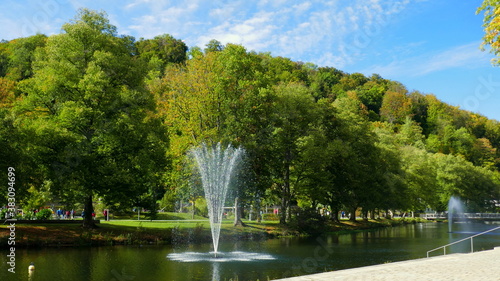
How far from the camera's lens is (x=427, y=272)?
15.8 meters

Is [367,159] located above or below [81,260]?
above

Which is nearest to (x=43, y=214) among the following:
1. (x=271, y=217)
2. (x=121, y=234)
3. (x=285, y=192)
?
(x=121, y=234)

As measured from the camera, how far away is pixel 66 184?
106 ft

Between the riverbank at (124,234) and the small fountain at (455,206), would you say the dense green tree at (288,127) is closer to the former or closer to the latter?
the riverbank at (124,234)

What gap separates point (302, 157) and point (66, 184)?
24227mm

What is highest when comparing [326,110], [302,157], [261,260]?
[326,110]

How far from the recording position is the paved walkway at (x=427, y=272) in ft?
47.1

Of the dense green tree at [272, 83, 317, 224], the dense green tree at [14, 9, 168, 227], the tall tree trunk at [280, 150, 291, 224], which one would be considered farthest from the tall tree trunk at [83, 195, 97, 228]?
the tall tree trunk at [280, 150, 291, 224]

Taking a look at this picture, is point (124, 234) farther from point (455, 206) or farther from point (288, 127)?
point (455, 206)

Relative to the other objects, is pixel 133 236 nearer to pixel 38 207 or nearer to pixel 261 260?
pixel 261 260

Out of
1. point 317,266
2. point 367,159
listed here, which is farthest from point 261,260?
point 367,159

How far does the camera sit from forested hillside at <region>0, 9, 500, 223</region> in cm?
3256

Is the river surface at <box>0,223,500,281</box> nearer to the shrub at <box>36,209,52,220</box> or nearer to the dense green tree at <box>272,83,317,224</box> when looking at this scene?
the shrub at <box>36,209,52,220</box>

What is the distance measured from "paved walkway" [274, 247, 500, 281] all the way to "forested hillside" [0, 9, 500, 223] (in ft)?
71.1
